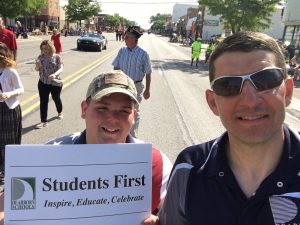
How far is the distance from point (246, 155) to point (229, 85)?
0.30m

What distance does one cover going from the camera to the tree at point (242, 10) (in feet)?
101

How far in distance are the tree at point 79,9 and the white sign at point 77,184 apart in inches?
4054

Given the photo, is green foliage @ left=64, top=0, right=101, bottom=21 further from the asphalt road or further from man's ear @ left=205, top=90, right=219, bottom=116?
man's ear @ left=205, top=90, right=219, bottom=116

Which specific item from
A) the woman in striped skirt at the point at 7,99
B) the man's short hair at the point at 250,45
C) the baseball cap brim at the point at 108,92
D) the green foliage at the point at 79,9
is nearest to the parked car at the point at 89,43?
the woman in striped skirt at the point at 7,99

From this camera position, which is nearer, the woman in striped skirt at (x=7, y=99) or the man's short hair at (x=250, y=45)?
the man's short hair at (x=250, y=45)

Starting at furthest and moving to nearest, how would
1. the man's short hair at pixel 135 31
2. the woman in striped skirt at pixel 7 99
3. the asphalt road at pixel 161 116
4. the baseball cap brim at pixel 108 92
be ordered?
the asphalt road at pixel 161 116 < the man's short hair at pixel 135 31 < the woman in striped skirt at pixel 7 99 < the baseball cap brim at pixel 108 92

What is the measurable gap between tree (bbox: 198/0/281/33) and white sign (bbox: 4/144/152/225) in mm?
30459

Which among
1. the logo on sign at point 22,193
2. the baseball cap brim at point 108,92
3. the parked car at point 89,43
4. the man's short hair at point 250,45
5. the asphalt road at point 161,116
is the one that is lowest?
the parked car at point 89,43

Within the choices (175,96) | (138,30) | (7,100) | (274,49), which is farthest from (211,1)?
(274,49)

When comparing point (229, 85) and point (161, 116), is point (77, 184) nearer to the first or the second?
point (229, 85)

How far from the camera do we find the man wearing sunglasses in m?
1.58

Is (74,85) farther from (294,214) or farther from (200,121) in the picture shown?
(294,214)

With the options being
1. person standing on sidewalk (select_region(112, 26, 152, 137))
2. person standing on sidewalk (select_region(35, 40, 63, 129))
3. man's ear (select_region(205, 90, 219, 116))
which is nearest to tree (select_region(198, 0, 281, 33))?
person standing on sidewalk (select_region(35, 40, 63, 129))

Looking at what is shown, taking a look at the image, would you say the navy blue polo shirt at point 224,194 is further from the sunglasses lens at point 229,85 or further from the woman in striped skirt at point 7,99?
the woman in striped skirt at point 7,99
